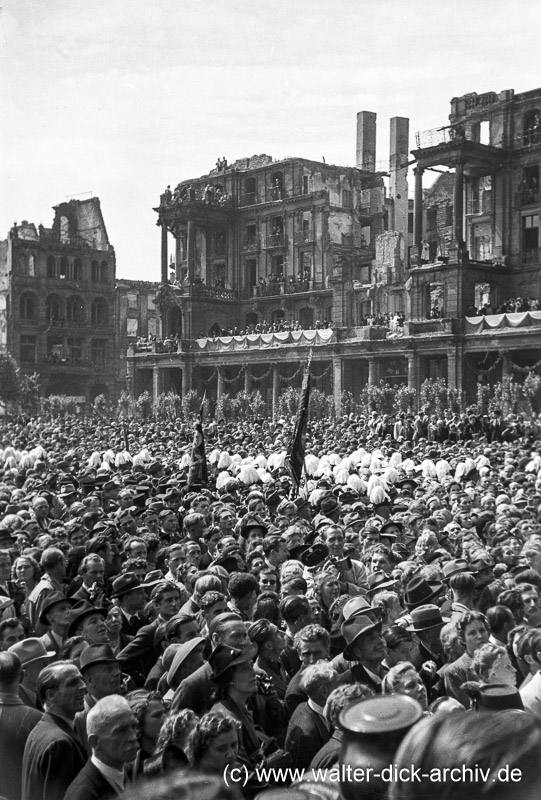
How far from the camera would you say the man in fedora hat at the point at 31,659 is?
6.06m

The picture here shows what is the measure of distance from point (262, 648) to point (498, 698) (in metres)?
2.12

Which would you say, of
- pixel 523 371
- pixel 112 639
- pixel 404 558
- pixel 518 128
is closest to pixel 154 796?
pixel 112 639

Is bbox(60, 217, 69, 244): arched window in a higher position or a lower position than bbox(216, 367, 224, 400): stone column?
higher

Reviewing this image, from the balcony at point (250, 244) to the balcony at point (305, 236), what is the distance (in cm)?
391

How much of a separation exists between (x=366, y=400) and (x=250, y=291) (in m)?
23.0

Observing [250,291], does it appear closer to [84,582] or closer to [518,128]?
[518,128]

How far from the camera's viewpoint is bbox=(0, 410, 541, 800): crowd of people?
273cm

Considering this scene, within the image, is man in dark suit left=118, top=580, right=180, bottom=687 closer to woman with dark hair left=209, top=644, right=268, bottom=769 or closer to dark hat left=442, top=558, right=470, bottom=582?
woman with dark hair left=209, top=644, right=268, bottom=769

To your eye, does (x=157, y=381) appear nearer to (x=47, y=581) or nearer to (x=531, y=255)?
(x=531, y=255)

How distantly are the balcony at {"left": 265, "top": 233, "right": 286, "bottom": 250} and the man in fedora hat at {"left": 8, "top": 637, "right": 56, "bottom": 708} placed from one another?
192ft

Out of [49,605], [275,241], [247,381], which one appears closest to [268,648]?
[49,605]

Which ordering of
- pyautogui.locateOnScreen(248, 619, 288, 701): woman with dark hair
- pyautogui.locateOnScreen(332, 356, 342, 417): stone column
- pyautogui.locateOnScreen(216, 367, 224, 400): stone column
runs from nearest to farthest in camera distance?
1. pyautogui.locateOnScreen(248, 619, 288, 701): woman with dark hair
2. pyautogui.locateOnScreen(332, 356, 342, 417): stone column
3. pyautogui.locateOnScreen(216, 367, 224, 400): stone column

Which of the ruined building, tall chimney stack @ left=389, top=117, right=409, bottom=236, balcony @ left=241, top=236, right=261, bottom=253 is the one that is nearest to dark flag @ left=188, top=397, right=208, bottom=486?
tall chimney stack @ left=389, top=117, right=409, bottom=236

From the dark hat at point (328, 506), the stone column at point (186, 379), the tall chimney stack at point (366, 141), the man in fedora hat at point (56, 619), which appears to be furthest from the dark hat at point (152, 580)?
the tall chimney stack at point (366, 141)
